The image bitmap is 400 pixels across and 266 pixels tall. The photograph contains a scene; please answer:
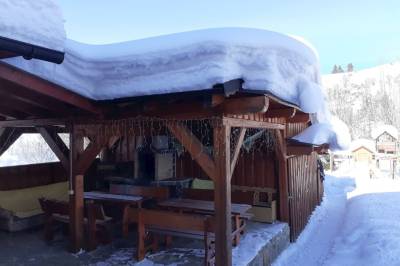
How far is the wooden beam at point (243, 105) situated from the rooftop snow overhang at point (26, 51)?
213cm

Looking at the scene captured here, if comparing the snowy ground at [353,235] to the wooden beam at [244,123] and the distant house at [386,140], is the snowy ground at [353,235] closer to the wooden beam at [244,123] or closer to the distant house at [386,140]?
the wooden beam at [244,123]

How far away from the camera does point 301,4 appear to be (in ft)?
37.6

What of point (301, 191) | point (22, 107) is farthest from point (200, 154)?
point (301, 191)

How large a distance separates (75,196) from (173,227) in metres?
1.86

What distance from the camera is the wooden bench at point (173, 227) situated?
505 cm

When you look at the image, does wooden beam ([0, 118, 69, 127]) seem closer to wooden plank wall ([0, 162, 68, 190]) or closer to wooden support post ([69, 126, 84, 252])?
wooden support post ([69, 126, 84, 252])

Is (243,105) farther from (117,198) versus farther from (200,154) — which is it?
(117,198)

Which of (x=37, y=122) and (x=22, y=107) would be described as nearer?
(x=22, y=107)

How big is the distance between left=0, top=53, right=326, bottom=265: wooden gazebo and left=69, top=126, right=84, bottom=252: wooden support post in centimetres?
2

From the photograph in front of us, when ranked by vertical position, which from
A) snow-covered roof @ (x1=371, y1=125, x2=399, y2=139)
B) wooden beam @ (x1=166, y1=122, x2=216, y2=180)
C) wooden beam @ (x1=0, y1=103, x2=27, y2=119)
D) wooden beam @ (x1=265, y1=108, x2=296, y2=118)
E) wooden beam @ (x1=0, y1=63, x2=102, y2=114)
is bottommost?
wooden beam @ (x1=166, y1=122, x2=216, y2=180)

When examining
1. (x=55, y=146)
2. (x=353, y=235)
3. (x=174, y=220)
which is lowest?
(x=353, y=235)

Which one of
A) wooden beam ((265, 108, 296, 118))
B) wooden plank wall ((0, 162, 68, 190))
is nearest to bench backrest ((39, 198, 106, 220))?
wooden plank wall ((0, 162, 68, 190))

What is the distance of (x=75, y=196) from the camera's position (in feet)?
19.7

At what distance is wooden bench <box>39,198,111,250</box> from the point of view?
241 inches
